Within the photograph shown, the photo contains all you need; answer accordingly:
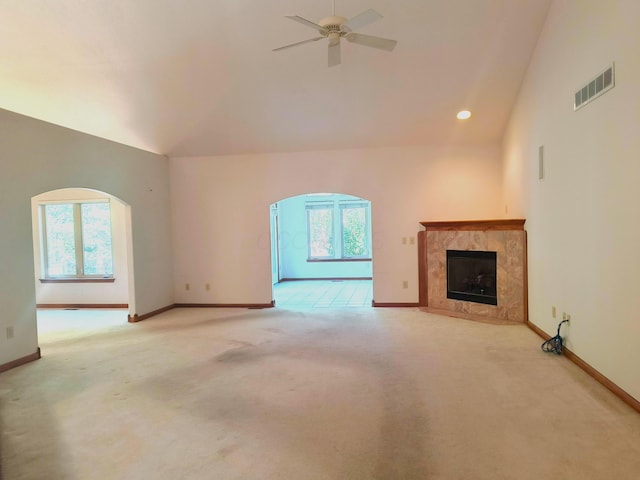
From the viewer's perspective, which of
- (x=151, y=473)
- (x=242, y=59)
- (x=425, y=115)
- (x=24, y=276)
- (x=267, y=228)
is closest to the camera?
(x=151, y=473)

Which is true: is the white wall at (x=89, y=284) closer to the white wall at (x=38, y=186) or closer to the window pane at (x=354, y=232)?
the white wall at (x=38, y=186)

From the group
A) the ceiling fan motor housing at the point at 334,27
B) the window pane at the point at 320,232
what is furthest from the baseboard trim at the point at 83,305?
the ceiling fan motor housing at the point at 334,27

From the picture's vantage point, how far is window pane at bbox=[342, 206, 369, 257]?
10891 millimetres

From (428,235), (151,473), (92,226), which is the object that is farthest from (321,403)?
(92,226)

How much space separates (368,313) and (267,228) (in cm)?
229

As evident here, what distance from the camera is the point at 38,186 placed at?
467 cm

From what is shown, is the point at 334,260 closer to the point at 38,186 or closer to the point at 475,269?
the point at 475,269

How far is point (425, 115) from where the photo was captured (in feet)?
19.9

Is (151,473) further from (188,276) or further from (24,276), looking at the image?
(188,276)

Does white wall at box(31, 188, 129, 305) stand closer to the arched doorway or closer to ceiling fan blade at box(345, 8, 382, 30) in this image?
the arched doorway

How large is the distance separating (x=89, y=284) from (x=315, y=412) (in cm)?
620

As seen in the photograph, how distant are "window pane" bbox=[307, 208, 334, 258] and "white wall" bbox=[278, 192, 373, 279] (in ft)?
0.53

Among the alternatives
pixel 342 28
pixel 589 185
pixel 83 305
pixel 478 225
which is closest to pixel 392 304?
pixel 478 225

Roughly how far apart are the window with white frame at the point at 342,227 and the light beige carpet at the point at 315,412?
587cm
